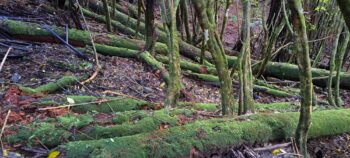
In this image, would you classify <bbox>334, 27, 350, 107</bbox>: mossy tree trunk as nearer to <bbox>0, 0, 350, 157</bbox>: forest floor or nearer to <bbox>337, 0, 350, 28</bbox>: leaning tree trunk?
<bbox>0, 0, 350, 157</bbox>: forest floor

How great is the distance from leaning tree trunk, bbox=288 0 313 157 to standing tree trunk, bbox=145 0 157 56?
3866mm

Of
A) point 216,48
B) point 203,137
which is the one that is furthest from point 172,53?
point 203,137

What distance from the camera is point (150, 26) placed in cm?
687

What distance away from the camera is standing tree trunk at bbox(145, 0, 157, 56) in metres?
6.68

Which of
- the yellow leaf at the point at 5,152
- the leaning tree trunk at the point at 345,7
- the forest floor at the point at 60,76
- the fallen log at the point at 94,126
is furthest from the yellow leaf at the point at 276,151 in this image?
the yellow leaf at the point at 5,152

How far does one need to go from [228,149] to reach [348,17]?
188 centimetres

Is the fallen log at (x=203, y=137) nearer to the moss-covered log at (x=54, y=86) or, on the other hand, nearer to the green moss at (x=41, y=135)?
the green moss at (x=41, y=135)

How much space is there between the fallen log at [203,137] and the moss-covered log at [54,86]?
163 centimetres

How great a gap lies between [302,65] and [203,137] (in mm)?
1121

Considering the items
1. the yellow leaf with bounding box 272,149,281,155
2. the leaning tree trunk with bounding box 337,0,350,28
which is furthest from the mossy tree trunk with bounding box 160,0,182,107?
the leaning tree trunk with bounding box 337,0,350,28

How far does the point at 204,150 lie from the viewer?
3.48 meters

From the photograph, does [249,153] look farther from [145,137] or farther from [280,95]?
[280,95]

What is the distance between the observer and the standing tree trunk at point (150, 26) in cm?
668

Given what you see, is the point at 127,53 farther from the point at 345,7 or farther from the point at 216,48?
the point at 345,7
